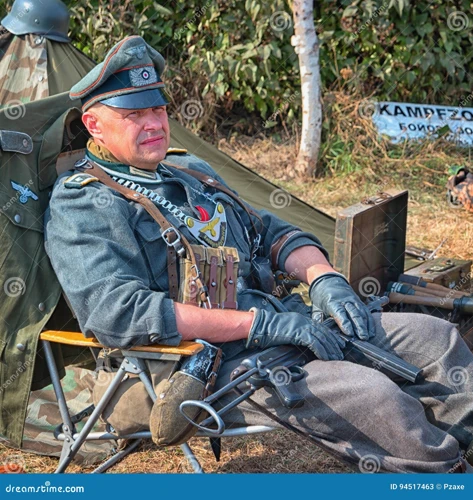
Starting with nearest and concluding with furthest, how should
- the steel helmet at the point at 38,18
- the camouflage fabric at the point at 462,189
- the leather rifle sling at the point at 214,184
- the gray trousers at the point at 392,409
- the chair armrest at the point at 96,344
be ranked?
the gray trousers at the point at 392,409, the chair armrest at the point at 96,344, the leather rifle sling at the point at 214,184, the steel helmet at the point at 38,18, the camouflage fabric at the point at 462,189

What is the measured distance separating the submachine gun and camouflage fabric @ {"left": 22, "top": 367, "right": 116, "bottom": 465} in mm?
1000

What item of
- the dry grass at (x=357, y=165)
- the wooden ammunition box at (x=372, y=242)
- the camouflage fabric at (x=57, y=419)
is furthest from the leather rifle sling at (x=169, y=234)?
the dry grass at (x=357, y=165)

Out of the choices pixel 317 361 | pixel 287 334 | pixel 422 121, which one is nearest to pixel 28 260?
pixel 287 334

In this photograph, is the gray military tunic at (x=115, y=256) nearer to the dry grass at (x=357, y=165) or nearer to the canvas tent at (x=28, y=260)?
the canvas tent at (x=28, y=260)

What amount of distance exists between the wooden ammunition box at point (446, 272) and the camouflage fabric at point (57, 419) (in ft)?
6.21

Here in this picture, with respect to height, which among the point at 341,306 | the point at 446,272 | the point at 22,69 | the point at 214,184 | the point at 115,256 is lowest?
the point at 446,272

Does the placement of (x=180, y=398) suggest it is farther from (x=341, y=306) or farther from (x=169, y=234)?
(x=341, y=306)

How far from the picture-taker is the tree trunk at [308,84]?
23.7ft

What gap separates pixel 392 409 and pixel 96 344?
1055 mm

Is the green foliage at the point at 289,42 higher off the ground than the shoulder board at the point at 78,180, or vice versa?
the green foliage at the point at 289,42

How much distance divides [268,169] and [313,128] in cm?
62

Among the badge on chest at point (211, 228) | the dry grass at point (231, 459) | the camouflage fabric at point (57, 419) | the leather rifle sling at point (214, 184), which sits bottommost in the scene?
the dry grass at point (231, 459)

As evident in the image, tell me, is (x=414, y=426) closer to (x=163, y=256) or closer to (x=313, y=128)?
(x=163, y=256)

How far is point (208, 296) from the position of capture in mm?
3219
